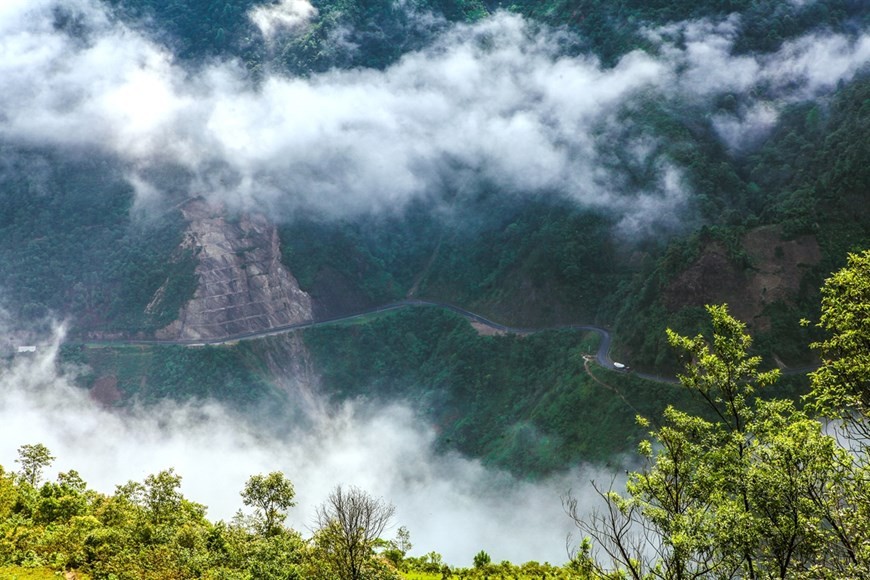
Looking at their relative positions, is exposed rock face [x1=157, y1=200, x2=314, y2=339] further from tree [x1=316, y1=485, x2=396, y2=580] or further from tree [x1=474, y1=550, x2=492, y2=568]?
tree [x1=316, y1=485, x2=396, y2=580]

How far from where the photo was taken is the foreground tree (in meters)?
19.8

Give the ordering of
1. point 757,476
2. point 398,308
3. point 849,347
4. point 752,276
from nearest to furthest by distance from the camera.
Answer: point 757,476 → point 849,347 → point 752,276 → point 398,308

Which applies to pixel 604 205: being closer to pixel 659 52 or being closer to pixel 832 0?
pixel 659 52

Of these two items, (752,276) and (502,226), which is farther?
(502,226)

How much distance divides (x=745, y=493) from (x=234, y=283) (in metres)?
132

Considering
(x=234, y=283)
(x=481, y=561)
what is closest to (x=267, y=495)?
(x=481, y=561)

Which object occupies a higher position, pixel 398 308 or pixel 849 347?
pixel 398 308

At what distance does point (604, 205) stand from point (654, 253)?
1733 centimetres

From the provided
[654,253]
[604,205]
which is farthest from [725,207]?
[604,205]

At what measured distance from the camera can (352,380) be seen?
137625 millimetres

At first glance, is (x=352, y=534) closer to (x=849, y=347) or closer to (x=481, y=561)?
(x=481, y=561)

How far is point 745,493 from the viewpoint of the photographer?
21156mm

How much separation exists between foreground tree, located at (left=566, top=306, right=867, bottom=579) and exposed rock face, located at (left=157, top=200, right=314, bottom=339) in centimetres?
12504

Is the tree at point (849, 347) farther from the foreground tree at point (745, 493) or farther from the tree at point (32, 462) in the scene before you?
the tree at point (32, 462)
